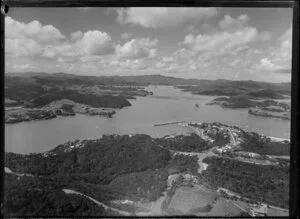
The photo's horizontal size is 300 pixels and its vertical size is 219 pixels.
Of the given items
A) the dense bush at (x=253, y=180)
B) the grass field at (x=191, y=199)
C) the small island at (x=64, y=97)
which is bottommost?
the grass field at (x=191, y=199)

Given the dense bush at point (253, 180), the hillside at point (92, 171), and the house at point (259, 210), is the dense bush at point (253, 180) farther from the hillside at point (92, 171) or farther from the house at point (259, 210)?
the hillside at point (92, 171)

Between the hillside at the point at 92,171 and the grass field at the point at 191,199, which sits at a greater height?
the hillside at the point at 92,171

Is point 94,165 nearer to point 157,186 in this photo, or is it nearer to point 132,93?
point 157,186

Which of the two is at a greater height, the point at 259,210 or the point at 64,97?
the point at 64,97

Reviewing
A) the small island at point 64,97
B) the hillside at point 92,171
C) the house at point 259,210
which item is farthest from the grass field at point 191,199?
the small island at point 64,97

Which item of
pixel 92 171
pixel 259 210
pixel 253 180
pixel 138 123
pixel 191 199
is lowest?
pixel 259 210

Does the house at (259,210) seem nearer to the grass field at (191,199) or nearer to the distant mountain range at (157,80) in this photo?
the grass field at (191,199)

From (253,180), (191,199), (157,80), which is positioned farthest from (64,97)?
→ (253,180)

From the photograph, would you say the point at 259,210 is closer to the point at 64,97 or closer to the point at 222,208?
the point at 222,208

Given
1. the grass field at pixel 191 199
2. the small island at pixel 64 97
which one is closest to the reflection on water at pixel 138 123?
the small island at pixel 64 97
